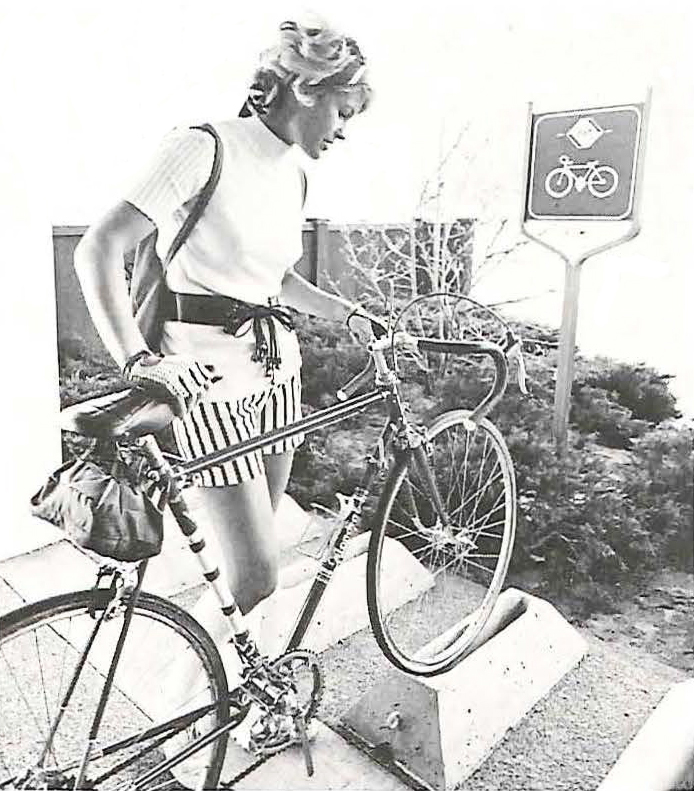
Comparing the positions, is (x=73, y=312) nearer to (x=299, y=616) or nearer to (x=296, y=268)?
(x=296, y=268)

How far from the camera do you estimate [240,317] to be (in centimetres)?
140

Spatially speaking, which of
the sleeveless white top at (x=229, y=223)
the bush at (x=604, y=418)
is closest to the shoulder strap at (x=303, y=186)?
the sleeveless white top at (x=229, y=223)

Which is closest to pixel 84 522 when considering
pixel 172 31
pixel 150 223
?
pixel 150 223

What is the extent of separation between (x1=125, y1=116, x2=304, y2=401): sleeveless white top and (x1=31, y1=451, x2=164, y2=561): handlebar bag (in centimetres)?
22

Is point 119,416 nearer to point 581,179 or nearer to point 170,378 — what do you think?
point 170,378

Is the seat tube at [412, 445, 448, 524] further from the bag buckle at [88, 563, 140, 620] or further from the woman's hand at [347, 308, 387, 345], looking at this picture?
the bag buckle at [88, 563, 140, 620]

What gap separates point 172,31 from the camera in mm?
1429

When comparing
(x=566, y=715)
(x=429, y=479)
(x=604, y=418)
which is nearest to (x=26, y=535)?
(x=429, y=479)

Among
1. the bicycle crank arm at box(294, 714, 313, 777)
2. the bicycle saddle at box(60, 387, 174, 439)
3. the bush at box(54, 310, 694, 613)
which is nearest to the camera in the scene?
the bicycle saddle at box(60, 387, 174, 439)

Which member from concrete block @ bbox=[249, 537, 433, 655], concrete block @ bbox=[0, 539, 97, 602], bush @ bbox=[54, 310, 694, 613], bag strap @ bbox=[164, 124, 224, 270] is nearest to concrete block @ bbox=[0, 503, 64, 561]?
concrete block @ bbox=[0, 539, 97, 602]

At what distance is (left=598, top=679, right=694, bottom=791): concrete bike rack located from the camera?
169 cm

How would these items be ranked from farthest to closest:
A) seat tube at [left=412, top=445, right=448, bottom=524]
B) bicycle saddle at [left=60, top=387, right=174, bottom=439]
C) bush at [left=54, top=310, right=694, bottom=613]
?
bush at [left=54, top=310, right=694, bottom=613] → seat tube at [left=412, top=445, right=448, bottom=524] → bicycle saddle at [left=60, top=387, right=174, bottom=439]

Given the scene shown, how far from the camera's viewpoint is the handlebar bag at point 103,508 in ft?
3.94

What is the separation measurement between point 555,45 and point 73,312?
1.15m
